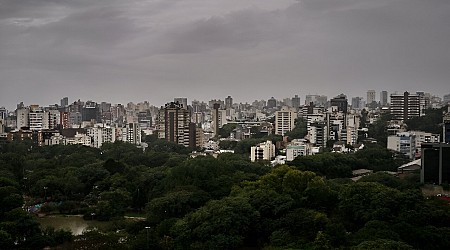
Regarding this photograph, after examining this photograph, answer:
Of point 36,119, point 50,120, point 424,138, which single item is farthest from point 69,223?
point 50,120

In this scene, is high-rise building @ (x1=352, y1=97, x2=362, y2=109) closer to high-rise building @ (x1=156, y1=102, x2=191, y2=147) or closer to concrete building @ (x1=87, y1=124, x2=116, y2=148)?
high-rise building @ (x1=156, y1=102, x2=191, y2=147)

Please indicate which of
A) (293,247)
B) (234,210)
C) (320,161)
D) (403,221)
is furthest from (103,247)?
(320,161)

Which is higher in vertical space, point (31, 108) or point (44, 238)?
point (31, 108)

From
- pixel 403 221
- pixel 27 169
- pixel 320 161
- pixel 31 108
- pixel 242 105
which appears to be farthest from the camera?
pixel 242 105

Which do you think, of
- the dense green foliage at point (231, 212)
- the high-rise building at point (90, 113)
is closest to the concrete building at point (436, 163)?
the dense green foliage at point (231, 212)

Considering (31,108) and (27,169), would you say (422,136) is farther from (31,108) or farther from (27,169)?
(31,108)
